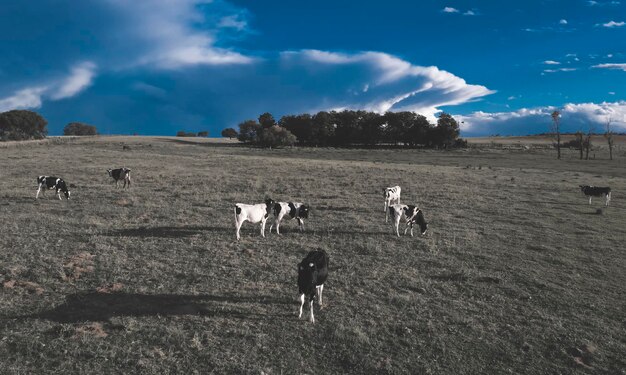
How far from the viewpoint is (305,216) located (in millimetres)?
19047

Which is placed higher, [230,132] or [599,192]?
[230,132]

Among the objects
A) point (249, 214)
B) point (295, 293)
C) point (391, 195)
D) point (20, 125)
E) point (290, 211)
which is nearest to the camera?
point (295, 293)

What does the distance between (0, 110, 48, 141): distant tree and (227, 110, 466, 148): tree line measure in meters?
57.3

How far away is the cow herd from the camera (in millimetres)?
9891

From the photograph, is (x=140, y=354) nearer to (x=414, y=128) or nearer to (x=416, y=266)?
(x=416, y=266)

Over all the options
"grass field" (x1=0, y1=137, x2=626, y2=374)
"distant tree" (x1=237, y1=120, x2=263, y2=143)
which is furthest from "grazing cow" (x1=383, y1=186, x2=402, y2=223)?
"distant tree" (x1=237, y1=120, x2=263, y2=143)

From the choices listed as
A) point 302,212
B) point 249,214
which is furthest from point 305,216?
point 249,214

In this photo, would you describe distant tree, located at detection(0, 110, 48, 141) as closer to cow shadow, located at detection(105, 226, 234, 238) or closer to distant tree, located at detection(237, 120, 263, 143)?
distant tree, located at detection(237, 120, 263, 143)

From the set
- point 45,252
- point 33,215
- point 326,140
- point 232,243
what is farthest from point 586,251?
point 326,140

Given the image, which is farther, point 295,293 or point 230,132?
point 230,132

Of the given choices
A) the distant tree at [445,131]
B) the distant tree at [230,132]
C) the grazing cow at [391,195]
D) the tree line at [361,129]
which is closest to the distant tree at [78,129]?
the distant tree at [230,132]

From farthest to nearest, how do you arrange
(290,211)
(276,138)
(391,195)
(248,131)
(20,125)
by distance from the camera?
(248,131)
(20,125)
(276,138)
(391,195)
(290,211)

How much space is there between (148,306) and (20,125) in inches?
4991

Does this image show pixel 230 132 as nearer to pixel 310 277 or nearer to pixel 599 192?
pixel 599 192
